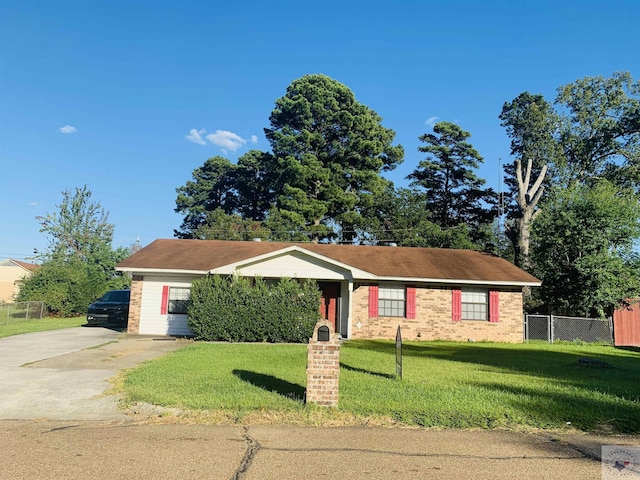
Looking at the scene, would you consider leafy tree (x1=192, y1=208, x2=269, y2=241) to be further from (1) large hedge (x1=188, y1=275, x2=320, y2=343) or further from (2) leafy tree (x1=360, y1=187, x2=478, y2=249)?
(1) large hedge (x1=188, y1=275, x2=320, y2=343)

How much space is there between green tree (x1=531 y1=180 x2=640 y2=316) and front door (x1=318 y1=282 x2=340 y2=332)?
10.4 meters

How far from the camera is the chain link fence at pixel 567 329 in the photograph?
1906 cm

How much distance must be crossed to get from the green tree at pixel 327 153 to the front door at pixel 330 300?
1833cm

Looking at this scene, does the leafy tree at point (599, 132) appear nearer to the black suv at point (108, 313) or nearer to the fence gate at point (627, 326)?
the fence gate at point (627, 326)

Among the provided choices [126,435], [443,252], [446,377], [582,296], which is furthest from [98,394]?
[582,296]

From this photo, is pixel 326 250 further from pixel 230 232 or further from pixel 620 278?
pixel 230 232

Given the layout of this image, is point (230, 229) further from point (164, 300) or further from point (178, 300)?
point (164, 300)

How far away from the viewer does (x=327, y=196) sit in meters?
38.7

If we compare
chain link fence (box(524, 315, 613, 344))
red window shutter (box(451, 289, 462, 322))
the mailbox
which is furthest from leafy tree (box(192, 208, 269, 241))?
the mailbox

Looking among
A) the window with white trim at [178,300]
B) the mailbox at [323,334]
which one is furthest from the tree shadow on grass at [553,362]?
the window with white trim at [178,300]

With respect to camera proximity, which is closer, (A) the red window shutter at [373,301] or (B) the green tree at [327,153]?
(A) the red window shutter at [373,301]

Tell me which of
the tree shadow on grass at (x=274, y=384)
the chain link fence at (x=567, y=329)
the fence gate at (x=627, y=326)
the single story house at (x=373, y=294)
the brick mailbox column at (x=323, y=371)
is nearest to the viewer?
the brick mailbox column at (x=323, y=371)

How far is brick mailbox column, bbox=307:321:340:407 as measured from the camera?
6426 mm

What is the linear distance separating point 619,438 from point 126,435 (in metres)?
5.81
